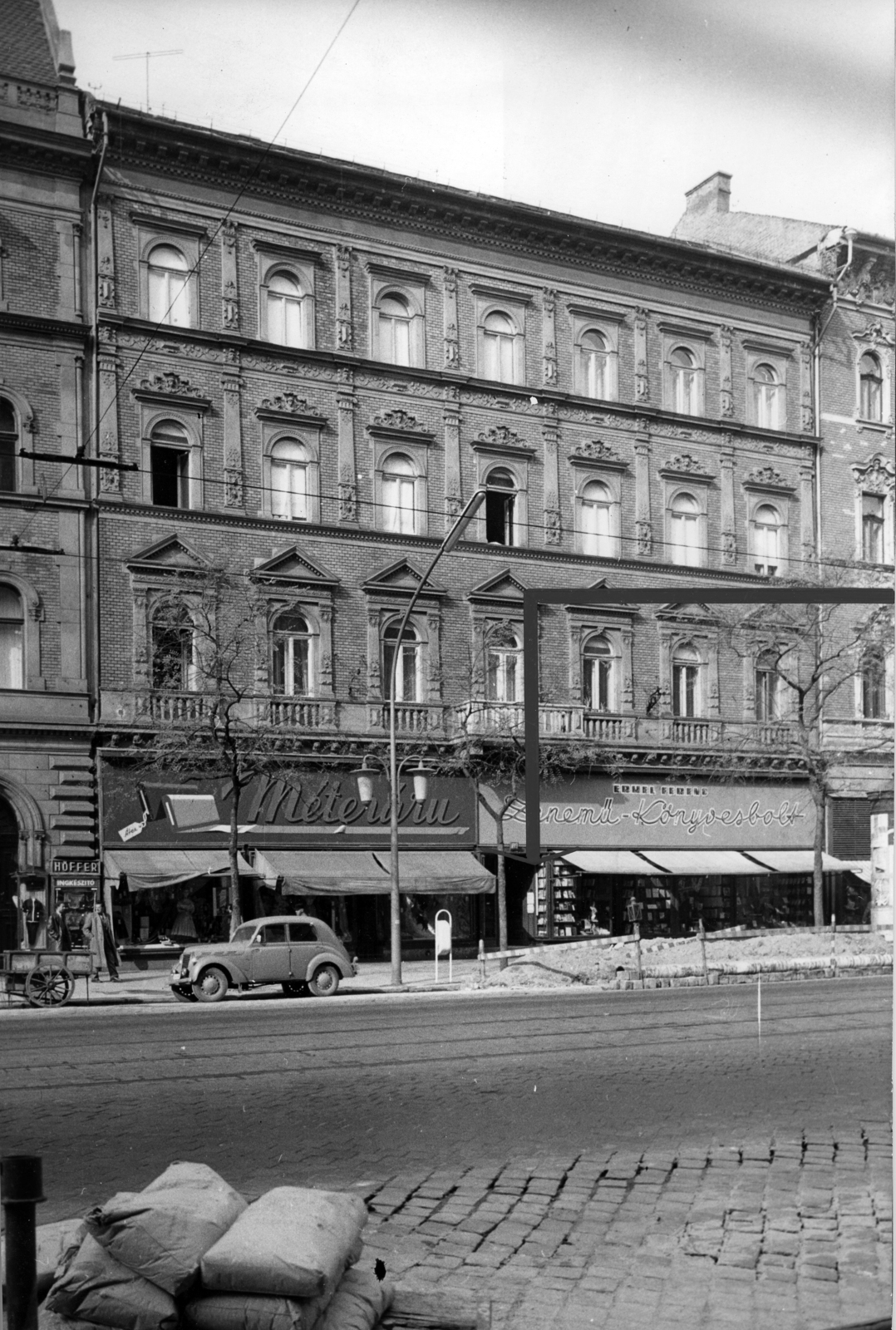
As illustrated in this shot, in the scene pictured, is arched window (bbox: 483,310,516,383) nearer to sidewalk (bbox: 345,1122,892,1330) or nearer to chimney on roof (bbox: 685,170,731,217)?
chimney on roof (bbox: 685,170,731,217)

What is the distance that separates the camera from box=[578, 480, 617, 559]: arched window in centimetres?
468

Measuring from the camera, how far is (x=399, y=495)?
4.33m

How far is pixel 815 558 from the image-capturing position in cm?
527

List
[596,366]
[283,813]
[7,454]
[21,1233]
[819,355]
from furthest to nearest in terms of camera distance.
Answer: [819,355] < [596,366] < [283,813] < [7,454] < [21,1233]

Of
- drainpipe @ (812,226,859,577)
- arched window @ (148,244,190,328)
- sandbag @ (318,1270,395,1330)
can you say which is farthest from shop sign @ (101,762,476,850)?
drainpipe @ (812,226,859,577)

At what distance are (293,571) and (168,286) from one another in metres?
0.91

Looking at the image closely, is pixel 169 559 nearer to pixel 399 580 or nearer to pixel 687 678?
pixel 399 580

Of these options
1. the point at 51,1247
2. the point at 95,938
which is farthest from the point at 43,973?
the point at 51,1247

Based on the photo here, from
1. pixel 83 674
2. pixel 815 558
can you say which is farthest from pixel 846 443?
pixel 83 674

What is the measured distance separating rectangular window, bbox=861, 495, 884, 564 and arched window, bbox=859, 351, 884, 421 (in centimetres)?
32

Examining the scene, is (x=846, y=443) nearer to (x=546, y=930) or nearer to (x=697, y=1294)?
(x=546, y=930)

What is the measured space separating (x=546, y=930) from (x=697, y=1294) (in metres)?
1.18

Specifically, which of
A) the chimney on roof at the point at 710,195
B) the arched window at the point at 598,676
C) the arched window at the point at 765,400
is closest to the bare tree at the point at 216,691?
the arched window at the point at 598,676
